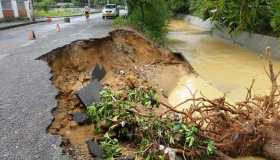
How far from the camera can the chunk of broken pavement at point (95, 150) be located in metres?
4.42

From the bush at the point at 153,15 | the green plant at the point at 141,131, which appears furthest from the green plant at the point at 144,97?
the bush at the point at 153,15

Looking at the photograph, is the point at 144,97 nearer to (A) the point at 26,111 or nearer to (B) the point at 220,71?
(A) the point at 26,111

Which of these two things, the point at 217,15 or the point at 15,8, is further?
the point at 15,8

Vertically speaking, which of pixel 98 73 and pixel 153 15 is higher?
pixel 98 73

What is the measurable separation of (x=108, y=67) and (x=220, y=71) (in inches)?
204

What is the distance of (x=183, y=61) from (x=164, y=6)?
30.5 ft

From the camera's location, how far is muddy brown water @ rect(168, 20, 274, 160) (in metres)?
11.4

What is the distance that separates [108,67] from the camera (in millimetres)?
11914

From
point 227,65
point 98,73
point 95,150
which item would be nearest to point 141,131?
point 95,150

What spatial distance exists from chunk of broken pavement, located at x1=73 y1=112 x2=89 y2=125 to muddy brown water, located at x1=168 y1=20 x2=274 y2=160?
254 cm

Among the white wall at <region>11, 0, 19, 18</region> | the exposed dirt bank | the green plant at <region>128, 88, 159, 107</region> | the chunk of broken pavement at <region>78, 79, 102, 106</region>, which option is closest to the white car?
the white wall at <region>11, 0, 19, 18</region>

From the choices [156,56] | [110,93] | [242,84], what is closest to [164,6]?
[156,56]

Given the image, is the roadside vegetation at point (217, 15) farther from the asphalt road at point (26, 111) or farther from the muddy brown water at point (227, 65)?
the asphalt road at point (26, 111)

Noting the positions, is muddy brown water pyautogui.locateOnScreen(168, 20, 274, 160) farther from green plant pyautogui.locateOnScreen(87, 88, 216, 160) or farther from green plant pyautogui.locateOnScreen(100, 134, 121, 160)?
green plant pyautogui.locateOnScreen(100, 134, 121, 160)
